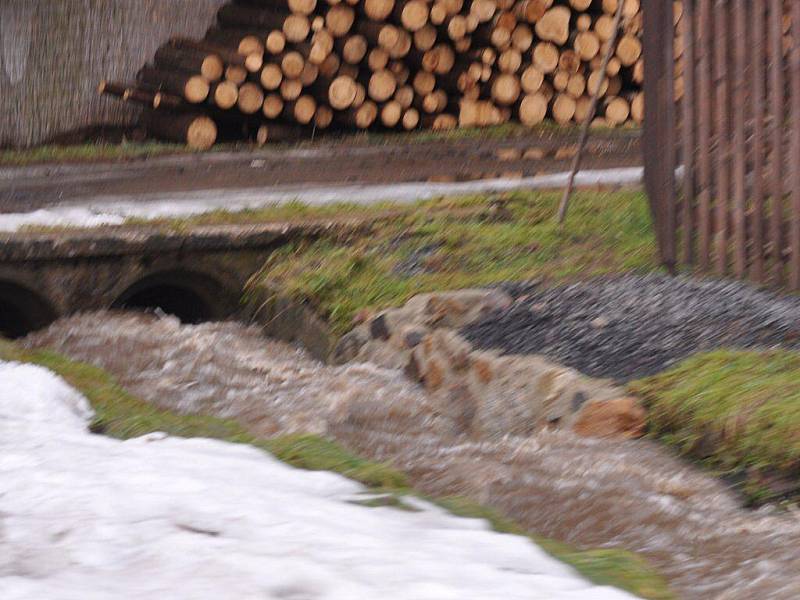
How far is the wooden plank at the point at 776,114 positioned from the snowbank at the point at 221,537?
258 cm

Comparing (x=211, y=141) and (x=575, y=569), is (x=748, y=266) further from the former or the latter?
(x=211, y=141)

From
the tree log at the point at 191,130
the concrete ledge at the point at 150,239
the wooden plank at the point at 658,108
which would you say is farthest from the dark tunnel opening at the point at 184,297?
the tree log at the point at 191,130

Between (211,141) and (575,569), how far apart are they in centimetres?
854

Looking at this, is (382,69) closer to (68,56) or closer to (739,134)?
(68,56)

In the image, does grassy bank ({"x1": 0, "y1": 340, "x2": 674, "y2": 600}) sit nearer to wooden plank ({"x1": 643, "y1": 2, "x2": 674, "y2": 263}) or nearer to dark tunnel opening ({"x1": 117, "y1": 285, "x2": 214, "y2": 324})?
dark tunnel opening ({"x1": 117, "y1": 285, "x2": 214, "y2": 324})

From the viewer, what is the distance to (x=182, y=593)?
261cm

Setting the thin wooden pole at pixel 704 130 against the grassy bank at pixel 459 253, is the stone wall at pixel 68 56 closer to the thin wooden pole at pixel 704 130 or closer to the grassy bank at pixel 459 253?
the grassy bank at pixel 459 253

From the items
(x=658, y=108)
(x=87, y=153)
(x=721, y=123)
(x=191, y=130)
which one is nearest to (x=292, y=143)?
(x=191, y=130)

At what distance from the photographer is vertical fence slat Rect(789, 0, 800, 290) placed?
16.5 feet

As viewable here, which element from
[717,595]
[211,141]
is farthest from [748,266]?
[211,141]

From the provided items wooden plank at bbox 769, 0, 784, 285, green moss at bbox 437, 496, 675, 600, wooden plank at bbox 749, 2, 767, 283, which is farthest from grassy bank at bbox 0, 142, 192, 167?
green moss at bbox 437, 496, 675, 600

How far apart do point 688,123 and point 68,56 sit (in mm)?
7439

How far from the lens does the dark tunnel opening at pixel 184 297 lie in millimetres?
7082

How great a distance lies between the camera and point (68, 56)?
1159 centimetres
